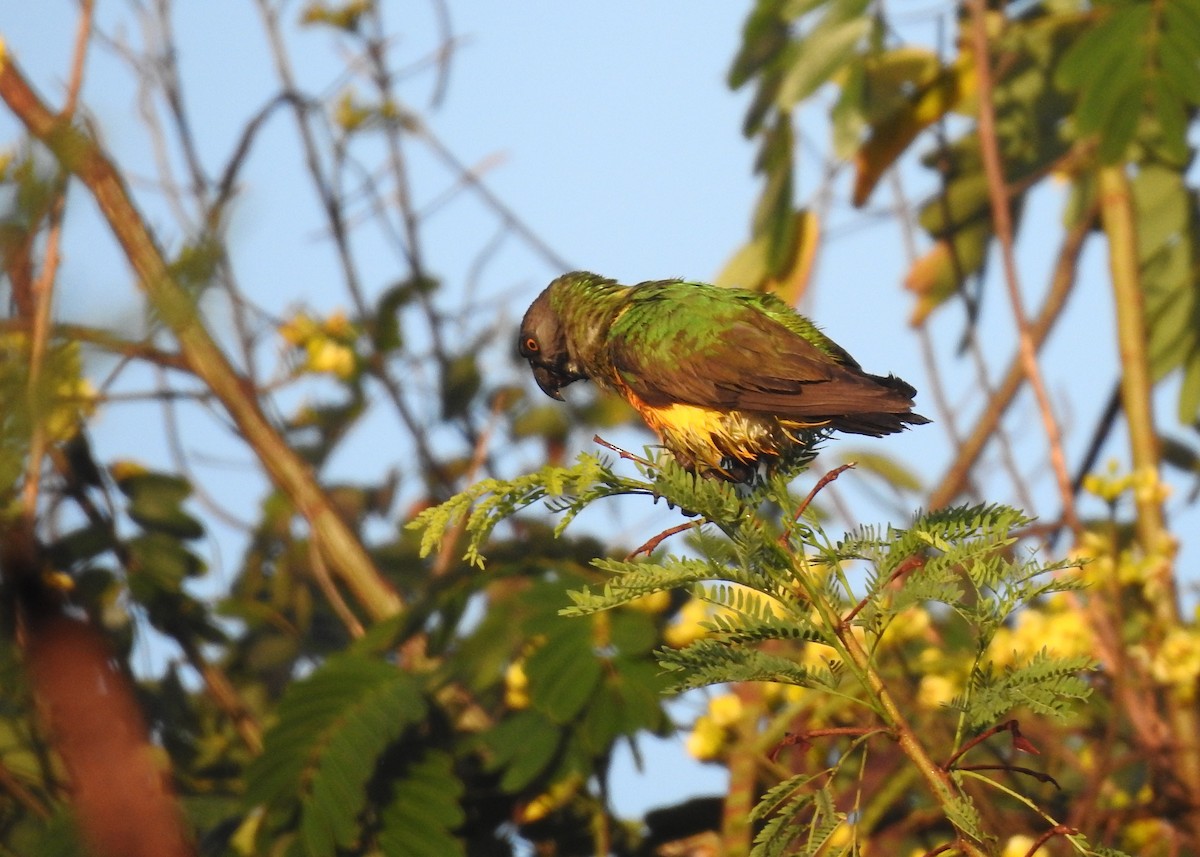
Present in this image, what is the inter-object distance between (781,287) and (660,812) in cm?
205

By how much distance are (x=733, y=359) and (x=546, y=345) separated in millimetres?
727

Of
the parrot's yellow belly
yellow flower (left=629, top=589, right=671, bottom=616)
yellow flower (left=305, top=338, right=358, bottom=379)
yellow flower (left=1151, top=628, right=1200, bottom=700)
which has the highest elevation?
yellow flower (left=305, top=338, right=358, bottom=379)

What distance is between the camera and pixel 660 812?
4.47 meters

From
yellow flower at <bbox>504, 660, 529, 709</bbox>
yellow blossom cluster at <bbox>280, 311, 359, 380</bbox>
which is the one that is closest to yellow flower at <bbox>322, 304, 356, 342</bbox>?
yellow blossom cluster at <bbox>280, 311, 359, 380</bbox>

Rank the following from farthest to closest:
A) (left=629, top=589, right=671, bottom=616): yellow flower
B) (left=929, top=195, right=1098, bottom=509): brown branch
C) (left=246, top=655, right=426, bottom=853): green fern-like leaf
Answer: (left=929, top=195, right=1098, bottom=509): brown branch
(left=629, top=589, right=671, bottom=616): yellow flower
(left=246, top=655, right=426, bottom=853): green fern-like leaf

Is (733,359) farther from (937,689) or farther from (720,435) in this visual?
(937,689)

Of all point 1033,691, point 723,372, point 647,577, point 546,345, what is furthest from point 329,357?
point 1033,691

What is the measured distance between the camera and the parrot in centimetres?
310

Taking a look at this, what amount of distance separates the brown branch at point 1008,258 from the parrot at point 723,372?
1.41 metres

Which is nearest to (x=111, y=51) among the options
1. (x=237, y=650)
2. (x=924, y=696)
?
(x=237, y=650)

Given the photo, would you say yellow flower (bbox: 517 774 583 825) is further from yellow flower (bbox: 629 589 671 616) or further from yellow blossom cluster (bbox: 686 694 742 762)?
yellow flower (bbox: 629 589 671 616)

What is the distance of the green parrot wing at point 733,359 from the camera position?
3.09 metres

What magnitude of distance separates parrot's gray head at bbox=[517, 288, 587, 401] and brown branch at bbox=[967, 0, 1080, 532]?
166cm

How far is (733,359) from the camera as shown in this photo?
129 inches
